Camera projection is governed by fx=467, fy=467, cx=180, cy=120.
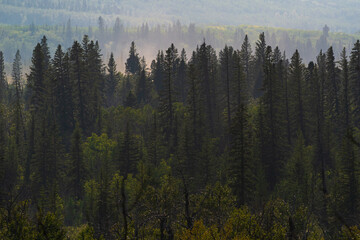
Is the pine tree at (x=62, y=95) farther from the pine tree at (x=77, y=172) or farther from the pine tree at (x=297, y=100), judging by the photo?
the pine tree at (x=297, y=100)

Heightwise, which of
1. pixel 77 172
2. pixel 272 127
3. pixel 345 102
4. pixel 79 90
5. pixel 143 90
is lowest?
pixel 77 172

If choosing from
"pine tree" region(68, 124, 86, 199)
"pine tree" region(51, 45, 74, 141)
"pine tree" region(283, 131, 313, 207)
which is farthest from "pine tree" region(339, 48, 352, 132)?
"pine tree" region(51, 45, 74, 141)

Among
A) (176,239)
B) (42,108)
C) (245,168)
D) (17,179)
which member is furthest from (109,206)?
(42,108)

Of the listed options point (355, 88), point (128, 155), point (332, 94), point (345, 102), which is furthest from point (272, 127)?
point (128, 155)

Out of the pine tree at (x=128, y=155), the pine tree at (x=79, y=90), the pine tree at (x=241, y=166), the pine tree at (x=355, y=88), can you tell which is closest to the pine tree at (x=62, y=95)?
the pine tree at (x=79, y=90)

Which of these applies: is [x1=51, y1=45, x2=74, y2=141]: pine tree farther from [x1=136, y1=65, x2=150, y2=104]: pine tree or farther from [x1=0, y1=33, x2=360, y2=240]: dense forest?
[x1=136, y1=65, x2=150, y2=104]: pine tree

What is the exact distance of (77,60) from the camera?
3460 inches

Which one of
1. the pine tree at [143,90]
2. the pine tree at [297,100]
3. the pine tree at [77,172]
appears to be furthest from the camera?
the pine tree at [143,90]

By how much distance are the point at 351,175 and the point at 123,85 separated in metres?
86.6

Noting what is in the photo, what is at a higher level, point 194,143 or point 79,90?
point 79,90

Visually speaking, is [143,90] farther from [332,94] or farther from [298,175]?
[298,175]

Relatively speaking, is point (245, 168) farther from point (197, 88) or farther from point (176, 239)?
point (197, 88)

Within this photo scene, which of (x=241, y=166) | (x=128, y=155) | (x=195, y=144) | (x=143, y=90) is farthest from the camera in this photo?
(x=143, y=90)

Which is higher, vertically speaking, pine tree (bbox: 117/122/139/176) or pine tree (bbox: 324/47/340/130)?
pine tree (bbox: 324/47/340/130)
